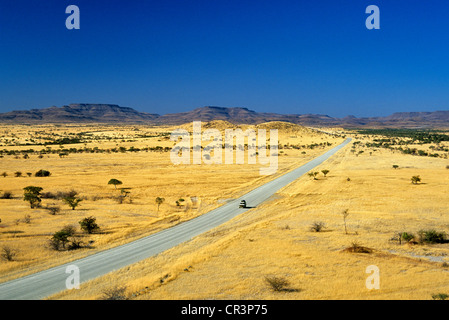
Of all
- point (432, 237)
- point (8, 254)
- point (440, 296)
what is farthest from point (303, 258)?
point (8, 254)

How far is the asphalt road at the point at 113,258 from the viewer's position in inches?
656

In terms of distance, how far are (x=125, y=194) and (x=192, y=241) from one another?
2157 cm

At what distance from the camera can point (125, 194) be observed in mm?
43219

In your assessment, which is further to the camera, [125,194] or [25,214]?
[125,194]

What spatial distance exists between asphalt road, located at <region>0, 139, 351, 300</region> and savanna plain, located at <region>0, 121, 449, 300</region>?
3.12 feet

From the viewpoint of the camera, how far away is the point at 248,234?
25.9 meters

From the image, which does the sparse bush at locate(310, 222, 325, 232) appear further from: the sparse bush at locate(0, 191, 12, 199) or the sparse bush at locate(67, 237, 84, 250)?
the sparse bush at locate(0, 191, 12, 199)

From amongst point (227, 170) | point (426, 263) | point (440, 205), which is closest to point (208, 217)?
point (426, 263)

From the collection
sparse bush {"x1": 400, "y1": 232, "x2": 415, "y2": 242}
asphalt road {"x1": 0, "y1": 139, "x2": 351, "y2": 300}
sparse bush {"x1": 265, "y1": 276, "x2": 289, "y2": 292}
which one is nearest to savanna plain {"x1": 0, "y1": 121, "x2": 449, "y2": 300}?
sparse bush {"x1": 265, "y1": 276, "x2": 289, "y2": 292}

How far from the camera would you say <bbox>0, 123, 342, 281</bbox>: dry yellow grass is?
23997mm

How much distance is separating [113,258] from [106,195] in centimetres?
2318
